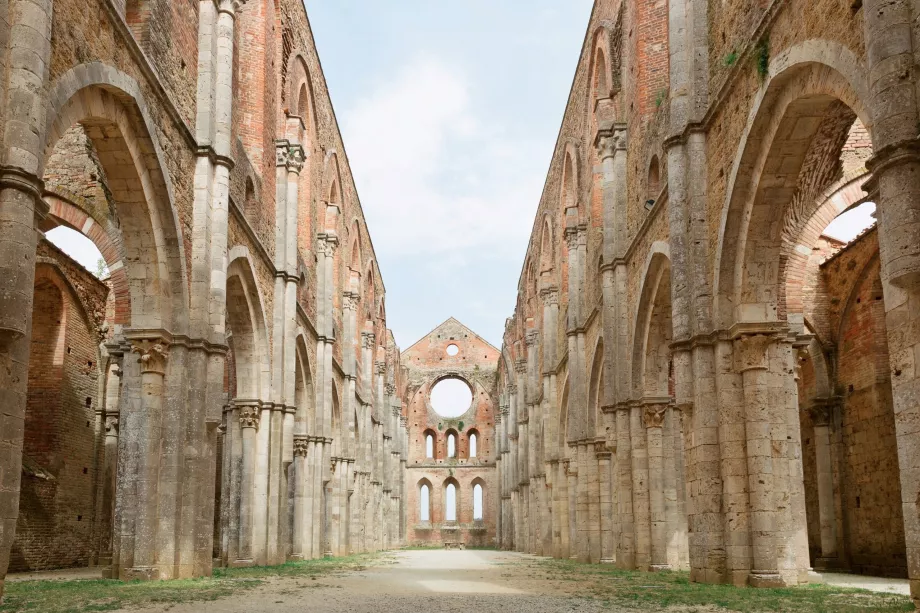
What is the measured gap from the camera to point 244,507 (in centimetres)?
1912

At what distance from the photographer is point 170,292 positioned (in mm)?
13992

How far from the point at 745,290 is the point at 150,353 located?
8.40 meters

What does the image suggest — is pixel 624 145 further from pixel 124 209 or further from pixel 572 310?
pixel 124 209

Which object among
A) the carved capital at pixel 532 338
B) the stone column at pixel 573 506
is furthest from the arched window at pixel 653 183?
the carved capital at pixel 532 338

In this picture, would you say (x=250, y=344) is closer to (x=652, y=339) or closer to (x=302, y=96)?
(x=652, y=339)

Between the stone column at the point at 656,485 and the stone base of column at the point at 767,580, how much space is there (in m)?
5.64

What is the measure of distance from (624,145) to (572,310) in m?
7.00

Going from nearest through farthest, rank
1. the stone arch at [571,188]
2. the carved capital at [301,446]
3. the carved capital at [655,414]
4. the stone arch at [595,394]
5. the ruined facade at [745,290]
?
the ruined facade at [745,290] < the carved capital at [655,414] < the carved capital at [301,446] < the stone arch at [595,394] < the stone arch at [571,188]

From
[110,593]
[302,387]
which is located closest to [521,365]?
[302,387]

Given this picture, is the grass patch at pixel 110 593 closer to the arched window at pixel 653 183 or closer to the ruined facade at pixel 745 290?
the ruined facade at pixel 745 290

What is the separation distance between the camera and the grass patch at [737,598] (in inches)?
352

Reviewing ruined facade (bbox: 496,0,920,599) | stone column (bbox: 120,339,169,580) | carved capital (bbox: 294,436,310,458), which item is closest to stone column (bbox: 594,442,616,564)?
ruined facade (bbox: 496,0,920,599)

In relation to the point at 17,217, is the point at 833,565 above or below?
below

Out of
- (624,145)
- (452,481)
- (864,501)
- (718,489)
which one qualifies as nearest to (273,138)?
(624,145)
